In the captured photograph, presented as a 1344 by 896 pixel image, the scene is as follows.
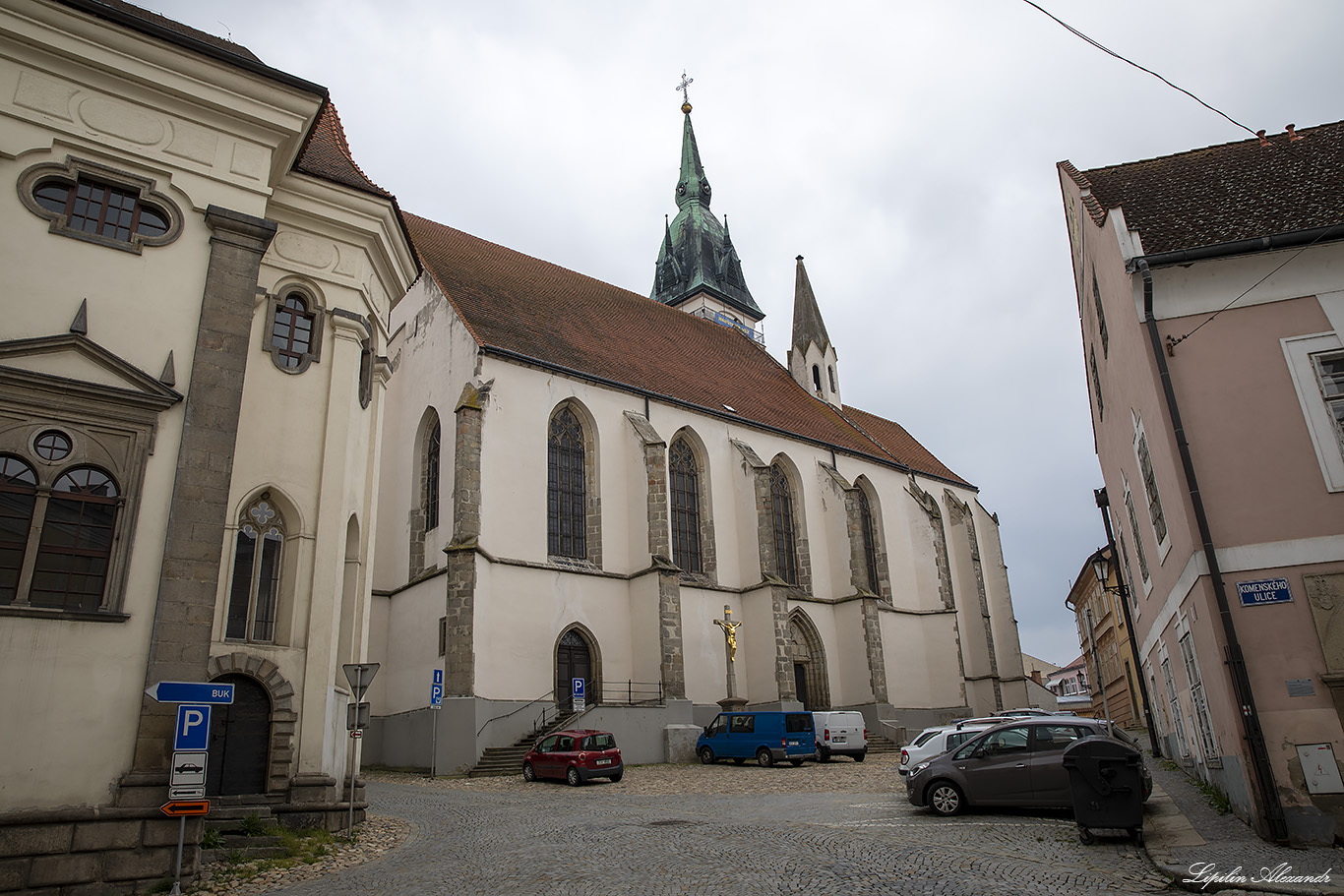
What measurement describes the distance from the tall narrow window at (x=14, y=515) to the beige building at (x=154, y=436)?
2 centimetres

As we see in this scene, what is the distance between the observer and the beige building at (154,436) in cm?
848

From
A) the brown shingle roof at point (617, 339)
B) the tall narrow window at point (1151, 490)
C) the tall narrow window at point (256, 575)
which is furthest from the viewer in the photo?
the brown shingle roof at point (617, 339)

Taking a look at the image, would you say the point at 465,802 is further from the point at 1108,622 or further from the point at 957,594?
the point at 1108,622

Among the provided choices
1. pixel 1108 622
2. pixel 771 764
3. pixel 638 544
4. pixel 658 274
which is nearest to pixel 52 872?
pixel 771 764

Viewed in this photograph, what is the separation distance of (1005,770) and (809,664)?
59.8 feet

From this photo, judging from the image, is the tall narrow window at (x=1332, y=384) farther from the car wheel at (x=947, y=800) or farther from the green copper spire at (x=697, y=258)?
the green copper spire at (x=697, y=258)

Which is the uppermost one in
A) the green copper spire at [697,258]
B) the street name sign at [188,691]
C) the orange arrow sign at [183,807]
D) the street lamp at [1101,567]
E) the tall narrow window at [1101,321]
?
the green copper spire at [697,258]

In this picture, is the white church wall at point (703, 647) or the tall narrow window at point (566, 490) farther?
the white church wall at point (703, 647)

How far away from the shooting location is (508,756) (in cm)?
2023

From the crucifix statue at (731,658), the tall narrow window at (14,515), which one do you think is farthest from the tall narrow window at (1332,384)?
the crucifix statue at (731,658)

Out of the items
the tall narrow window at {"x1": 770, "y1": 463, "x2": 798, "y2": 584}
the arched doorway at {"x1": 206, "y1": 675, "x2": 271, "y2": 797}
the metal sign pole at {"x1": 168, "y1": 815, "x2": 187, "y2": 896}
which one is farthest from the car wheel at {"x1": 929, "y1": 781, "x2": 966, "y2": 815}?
the tall narrow window at {"x1": 770, "y1": 463, "x2": 798, "y2": 584}

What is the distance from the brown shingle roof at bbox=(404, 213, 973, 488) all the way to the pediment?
14018 mm

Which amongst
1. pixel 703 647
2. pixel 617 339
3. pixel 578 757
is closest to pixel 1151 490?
pixel 578 757

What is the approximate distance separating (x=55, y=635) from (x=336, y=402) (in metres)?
4.76
